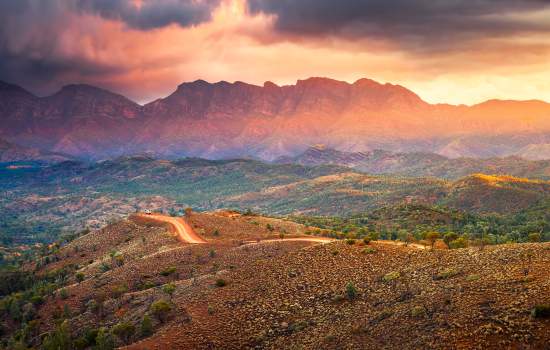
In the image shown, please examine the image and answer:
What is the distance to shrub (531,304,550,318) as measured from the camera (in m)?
33.6

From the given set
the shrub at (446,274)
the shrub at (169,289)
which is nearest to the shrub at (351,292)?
the shrub at (446,274)

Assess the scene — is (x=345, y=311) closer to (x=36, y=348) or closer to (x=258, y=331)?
(x=258, y=331)

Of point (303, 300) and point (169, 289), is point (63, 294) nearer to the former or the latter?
point (169, 289)

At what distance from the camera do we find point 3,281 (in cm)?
11581

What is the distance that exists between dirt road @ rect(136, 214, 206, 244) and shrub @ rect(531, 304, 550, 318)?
73.3 m

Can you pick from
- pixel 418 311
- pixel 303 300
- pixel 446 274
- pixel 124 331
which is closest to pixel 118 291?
pixel 124 331

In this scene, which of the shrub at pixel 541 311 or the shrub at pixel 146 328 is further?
the shrub at pixel 146 328

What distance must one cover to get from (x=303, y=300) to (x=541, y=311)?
24642mm

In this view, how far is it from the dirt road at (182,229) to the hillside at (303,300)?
1243 cm

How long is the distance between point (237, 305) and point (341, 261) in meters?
15.3

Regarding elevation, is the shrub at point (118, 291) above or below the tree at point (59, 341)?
above

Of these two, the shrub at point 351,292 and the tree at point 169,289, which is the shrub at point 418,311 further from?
the tree at point 169,289

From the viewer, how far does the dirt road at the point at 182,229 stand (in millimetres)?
102981

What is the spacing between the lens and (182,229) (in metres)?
115
